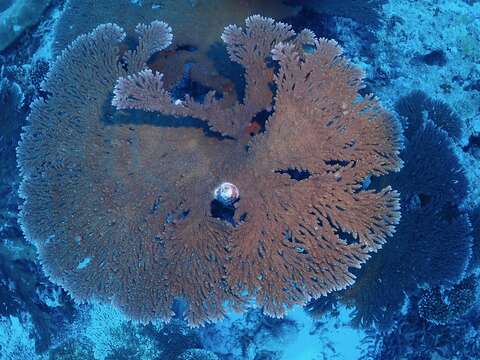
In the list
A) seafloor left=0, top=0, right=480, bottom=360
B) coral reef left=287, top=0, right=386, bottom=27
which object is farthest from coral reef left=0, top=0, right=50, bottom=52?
coral reef left=287, top=0, right=386, bottom=27

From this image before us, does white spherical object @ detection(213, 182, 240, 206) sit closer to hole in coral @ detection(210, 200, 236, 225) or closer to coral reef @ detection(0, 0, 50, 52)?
hole in coral @ detection(210, 200, 236, 225)

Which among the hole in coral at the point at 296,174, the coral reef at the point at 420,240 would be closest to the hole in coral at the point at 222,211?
the hole in coral at the point at 296,174

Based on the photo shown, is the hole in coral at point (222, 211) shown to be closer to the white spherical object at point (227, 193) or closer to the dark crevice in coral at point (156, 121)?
the white spherical object at point (227, 193)

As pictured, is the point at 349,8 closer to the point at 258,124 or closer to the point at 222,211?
the point at 258,124

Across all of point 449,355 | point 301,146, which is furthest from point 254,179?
point 449,355

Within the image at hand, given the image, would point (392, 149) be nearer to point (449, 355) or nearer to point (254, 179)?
point (254, 179)
